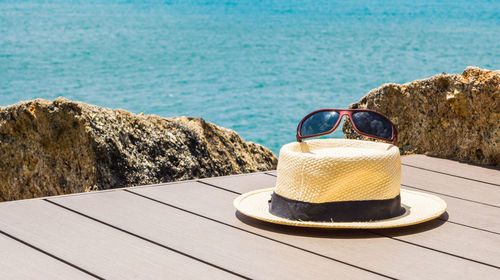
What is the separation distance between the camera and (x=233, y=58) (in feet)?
66.9

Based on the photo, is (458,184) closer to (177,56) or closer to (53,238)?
(53,238)

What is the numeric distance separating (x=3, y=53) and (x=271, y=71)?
32.1 feet

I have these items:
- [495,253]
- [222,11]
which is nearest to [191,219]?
[495,253]

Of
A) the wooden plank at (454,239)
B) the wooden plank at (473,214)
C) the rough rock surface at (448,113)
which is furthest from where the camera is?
the rough rock surface at (448,113)

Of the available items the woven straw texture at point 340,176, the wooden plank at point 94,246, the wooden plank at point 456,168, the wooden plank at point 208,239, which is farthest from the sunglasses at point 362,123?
the wooden plank at point 456,168

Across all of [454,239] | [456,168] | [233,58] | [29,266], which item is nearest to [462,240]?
[454,239]

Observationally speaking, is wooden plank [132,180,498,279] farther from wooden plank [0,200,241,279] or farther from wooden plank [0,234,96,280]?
wooden plank [0,234,96,280]

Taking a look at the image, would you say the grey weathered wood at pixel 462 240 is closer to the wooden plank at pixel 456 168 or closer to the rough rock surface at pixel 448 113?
the wooden plank at pixel 456 168

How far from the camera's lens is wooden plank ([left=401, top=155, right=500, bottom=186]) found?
2.42 m

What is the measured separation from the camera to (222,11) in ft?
139

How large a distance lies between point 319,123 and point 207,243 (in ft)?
1.74

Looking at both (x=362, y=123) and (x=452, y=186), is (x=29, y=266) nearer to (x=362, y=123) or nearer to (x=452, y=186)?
(x=362, y=123)

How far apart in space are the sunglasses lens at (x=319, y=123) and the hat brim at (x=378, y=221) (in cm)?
27

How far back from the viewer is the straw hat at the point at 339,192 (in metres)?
1.66
